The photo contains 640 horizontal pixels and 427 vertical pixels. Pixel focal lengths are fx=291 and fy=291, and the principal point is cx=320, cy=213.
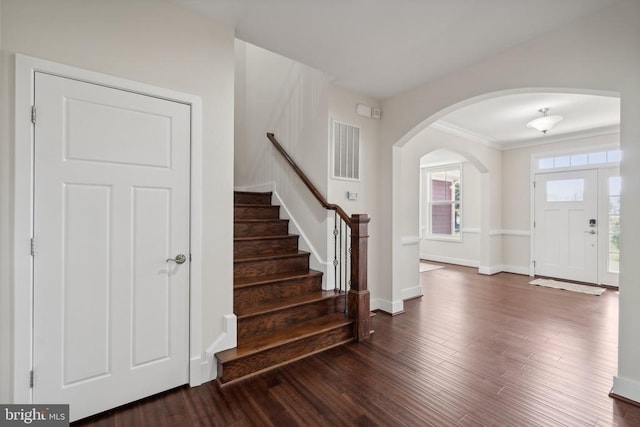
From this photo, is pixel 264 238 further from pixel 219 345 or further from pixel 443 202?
pixel 443 202

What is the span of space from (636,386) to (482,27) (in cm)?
280

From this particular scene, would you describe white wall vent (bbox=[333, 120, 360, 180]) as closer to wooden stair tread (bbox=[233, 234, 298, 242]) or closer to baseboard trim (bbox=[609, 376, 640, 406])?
wooden stair tread (bbox=[233, 234, 298, 242])

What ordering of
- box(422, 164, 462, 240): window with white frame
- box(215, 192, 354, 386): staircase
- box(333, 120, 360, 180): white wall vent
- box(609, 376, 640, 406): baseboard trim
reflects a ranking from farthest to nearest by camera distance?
1. box(422, 164, 462, 240): window with white frame
2. box(333, 120, 360, 180): white wall vent
3. box(215, 192, 354, 386): staircase
4. box(609, 376, 640, 406): baseboard trim

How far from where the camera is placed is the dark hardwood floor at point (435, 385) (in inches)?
71.5

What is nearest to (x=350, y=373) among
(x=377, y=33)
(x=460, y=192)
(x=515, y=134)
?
(x=377, y=33)

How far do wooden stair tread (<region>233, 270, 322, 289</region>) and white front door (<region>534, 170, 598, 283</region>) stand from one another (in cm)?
508

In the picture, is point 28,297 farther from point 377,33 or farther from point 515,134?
point 515,134

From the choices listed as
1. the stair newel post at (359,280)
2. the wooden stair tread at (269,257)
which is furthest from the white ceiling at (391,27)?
the wooden stair tread at (269,257)

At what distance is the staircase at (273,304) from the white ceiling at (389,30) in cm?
193

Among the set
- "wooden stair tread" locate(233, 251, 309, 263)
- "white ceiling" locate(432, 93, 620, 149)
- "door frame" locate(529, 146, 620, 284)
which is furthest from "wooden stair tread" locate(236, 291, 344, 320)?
"door frame" locate(529, 146, 620, 284)

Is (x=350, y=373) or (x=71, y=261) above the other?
(x=71, y=261)

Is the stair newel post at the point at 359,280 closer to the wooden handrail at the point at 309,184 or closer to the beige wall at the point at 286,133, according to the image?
the wooden handrail at the point at 309,184

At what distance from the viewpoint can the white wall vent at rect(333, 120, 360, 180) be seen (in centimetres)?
338

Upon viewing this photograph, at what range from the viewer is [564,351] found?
2.70 meters
